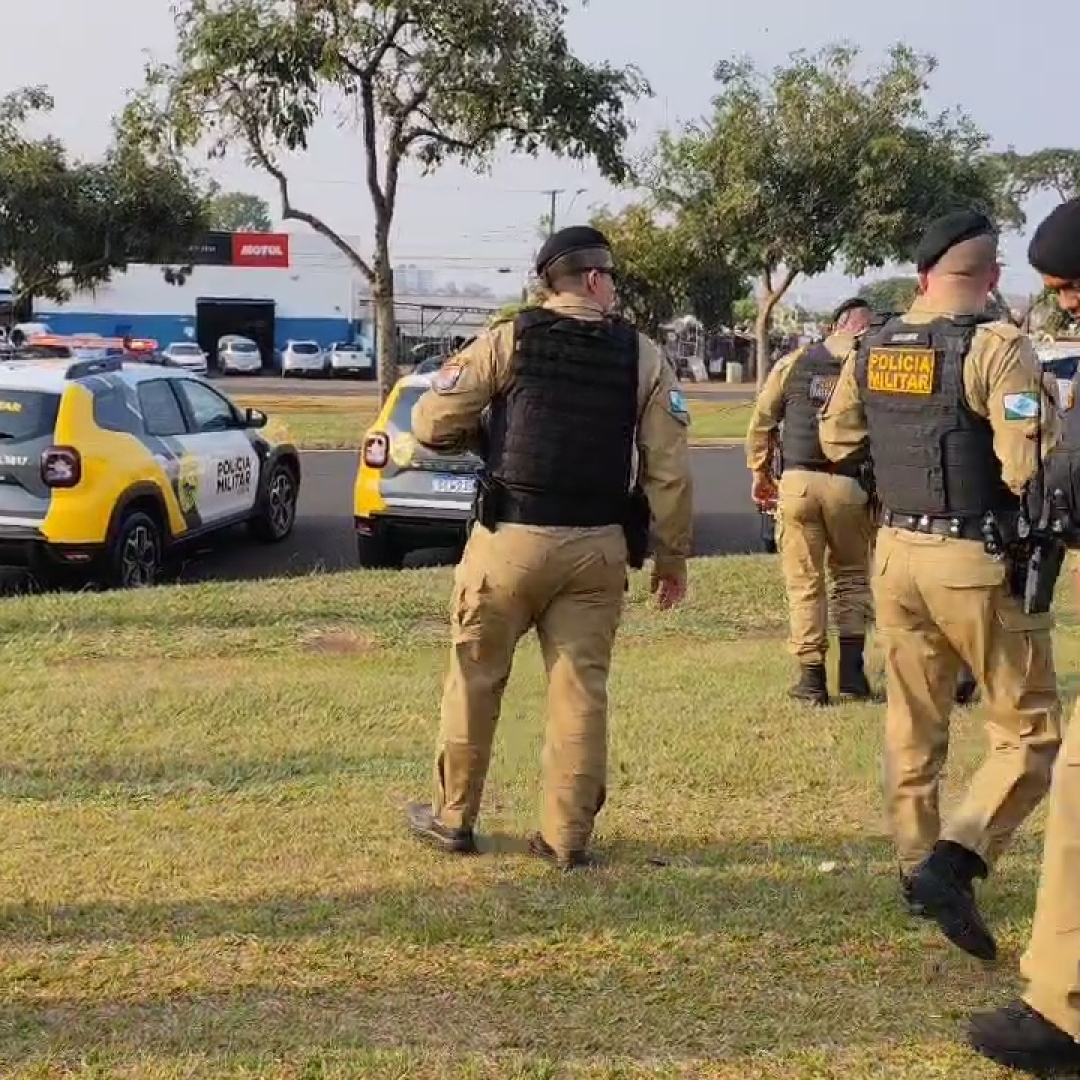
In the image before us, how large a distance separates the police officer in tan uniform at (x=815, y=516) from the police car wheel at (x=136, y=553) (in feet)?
14.3

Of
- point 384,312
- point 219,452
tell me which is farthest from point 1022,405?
point 384,312

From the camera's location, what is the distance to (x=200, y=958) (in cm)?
357

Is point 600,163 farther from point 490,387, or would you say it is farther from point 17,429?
point 490,387

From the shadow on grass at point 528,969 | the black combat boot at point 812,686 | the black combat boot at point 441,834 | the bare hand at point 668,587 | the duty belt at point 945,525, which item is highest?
the duty belt at point 945,525

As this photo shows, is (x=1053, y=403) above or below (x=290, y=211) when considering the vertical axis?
below

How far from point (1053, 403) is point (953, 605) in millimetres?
580

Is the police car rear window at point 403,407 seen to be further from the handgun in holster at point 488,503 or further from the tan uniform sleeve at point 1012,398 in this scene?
the tan uniform sleeve at point 1012,398

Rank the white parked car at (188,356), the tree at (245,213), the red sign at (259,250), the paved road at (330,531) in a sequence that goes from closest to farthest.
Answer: the paved road at (330,531)
the white parked car at (188,356)
the red sign at (259,250)
the tree at (245,213)

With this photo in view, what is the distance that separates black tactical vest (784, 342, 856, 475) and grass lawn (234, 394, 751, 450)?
424 inches

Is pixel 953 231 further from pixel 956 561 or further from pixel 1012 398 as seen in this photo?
pixel 956 561

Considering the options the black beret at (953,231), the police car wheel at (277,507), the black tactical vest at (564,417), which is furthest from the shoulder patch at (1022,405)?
the police car wheel at (277,507)

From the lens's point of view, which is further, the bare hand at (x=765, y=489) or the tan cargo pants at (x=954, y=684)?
the bare hand at (x=765, y=489)

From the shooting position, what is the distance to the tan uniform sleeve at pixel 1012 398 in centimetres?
371

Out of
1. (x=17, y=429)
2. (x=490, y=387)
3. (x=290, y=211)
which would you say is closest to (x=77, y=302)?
(x=290, y=211)
